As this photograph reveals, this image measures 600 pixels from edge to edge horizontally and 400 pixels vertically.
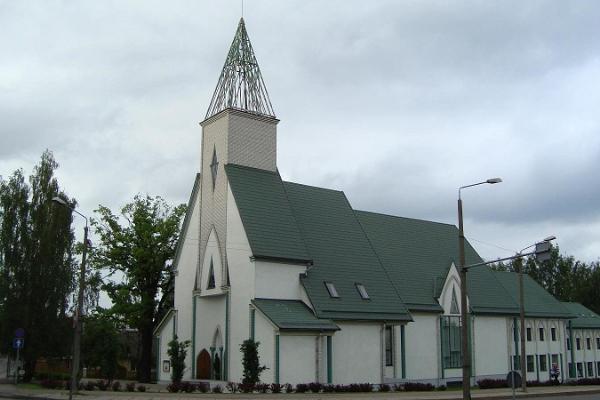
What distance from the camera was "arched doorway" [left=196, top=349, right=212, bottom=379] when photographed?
4034cm

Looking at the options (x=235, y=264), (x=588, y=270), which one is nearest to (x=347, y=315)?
(x=235, y=264)

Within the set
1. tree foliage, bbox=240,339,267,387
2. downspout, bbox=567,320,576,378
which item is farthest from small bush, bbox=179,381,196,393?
downspout, bbox=567,320,576,378

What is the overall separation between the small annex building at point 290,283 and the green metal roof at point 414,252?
0.12 metres

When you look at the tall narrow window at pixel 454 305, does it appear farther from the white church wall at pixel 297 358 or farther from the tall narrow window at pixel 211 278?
the tall narrow window at pixel 211 278

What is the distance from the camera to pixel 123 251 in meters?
47.2

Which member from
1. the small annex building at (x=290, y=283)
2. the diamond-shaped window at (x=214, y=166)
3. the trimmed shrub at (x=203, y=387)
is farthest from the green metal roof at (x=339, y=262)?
the trimmed shrub at (x=203, y=387)

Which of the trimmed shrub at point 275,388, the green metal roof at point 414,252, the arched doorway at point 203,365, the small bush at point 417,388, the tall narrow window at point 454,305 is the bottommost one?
the small bush at point 417,388

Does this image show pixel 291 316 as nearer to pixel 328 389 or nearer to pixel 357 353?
pixel 328 389

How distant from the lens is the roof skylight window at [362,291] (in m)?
41.5

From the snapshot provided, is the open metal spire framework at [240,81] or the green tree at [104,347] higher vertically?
the open metal spire framework at [240,81]

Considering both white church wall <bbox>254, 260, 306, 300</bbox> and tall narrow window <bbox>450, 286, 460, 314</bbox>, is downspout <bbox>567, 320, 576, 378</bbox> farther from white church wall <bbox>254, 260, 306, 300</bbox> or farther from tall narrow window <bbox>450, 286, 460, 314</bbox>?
white church wall <bbox>254, 260, 306, 300</bbox>

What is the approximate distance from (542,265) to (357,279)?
229 ft

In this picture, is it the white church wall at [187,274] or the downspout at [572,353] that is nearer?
the white church wall at [187,274]

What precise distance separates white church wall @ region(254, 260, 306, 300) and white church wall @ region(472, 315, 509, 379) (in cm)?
1725
